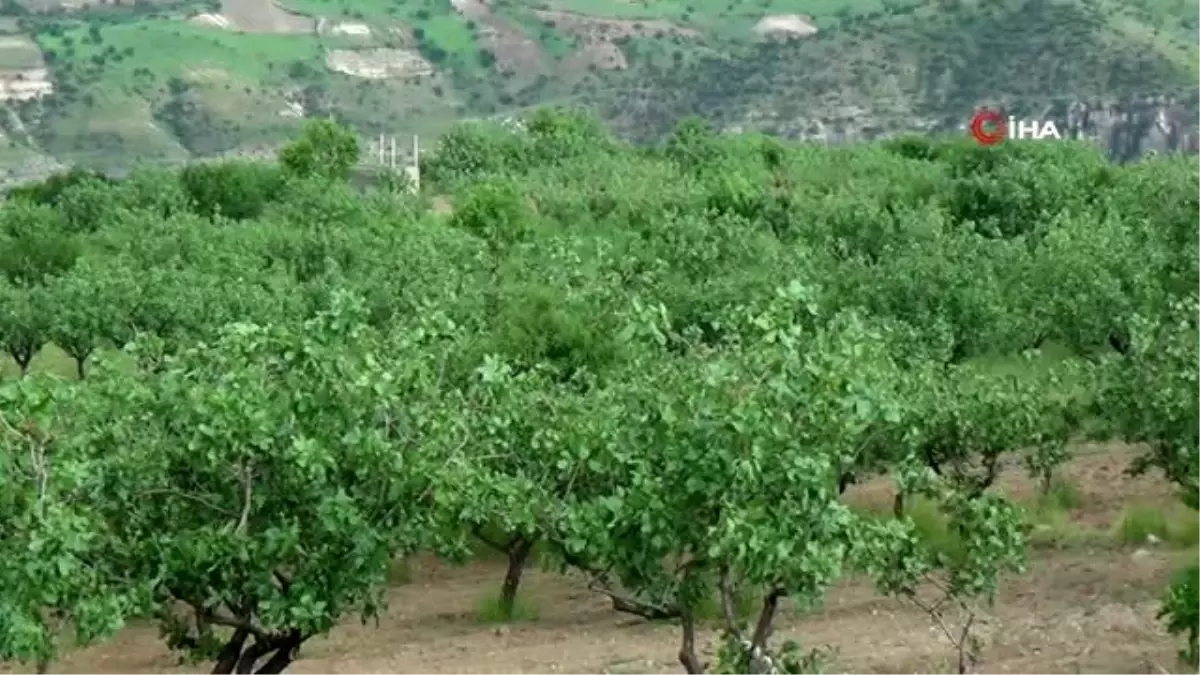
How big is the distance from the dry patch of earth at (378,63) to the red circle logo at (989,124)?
56770 mm

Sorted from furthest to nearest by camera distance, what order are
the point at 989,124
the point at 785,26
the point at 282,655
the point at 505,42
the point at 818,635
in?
the point at 505,42
the point at 785,26
the point at 989,124
the point at 818,635
the point at 282,655

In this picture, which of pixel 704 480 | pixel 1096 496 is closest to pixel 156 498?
pixel 704 480

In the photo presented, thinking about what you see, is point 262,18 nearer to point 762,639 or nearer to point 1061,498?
point 1061,498

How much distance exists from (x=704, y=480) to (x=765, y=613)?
4.64ft

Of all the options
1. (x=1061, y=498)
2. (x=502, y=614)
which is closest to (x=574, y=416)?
(x=502, y=614)

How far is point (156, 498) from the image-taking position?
1159cm

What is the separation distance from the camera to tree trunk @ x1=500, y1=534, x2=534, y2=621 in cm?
2050

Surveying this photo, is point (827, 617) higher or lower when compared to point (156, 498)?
lower

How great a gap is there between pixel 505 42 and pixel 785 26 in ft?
79.3

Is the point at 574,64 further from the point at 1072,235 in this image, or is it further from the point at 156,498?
the point at 156,498

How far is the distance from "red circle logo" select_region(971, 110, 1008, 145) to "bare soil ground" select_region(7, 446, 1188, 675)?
58887mm

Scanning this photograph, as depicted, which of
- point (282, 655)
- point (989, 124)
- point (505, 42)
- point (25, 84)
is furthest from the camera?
point (505, 42)

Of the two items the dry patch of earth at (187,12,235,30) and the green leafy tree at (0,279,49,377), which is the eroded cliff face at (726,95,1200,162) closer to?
the dry patch of earth at (187,12,235,30)

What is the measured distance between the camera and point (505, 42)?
156 metres
